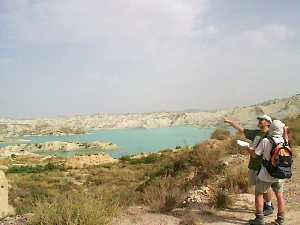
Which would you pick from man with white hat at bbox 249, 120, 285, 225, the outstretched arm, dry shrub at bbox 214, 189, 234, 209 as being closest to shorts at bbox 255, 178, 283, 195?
man with white hat at bbox 249, 120, 285, 225

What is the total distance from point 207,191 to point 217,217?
10.0 ft

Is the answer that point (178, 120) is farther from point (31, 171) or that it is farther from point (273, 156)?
point (273, 156)

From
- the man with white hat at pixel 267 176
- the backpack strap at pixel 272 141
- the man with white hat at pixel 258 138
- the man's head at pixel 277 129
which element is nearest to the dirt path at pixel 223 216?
the man with white hat at pixel 258 138

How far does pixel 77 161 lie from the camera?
143 feet

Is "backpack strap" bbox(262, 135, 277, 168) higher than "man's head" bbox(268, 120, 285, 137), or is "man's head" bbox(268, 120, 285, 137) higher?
"man's head" bbox(268, 120, 285, 137)

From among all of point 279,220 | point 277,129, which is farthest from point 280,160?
point 279,220

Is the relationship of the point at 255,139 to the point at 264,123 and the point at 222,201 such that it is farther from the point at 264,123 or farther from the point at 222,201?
the point at 222,201

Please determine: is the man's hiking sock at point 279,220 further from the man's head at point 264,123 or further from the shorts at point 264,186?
the man's head at point 264,123

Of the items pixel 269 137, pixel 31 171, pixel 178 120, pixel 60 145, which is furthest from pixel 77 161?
pixel 178 120

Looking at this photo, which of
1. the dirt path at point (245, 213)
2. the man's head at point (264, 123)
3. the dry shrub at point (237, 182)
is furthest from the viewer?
the dry shrub at point (237, 182)

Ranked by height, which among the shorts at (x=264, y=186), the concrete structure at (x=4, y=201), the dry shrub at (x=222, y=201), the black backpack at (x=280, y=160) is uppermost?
the black backpack at (x=280, y=160)

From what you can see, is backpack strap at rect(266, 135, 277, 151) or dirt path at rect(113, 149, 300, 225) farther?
dirt path at rect(113, 149, 300, 225)

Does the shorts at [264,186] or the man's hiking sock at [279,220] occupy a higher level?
the shorts at [264,186]

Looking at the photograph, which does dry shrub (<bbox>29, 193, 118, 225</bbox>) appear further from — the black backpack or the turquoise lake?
the turquoise lake
